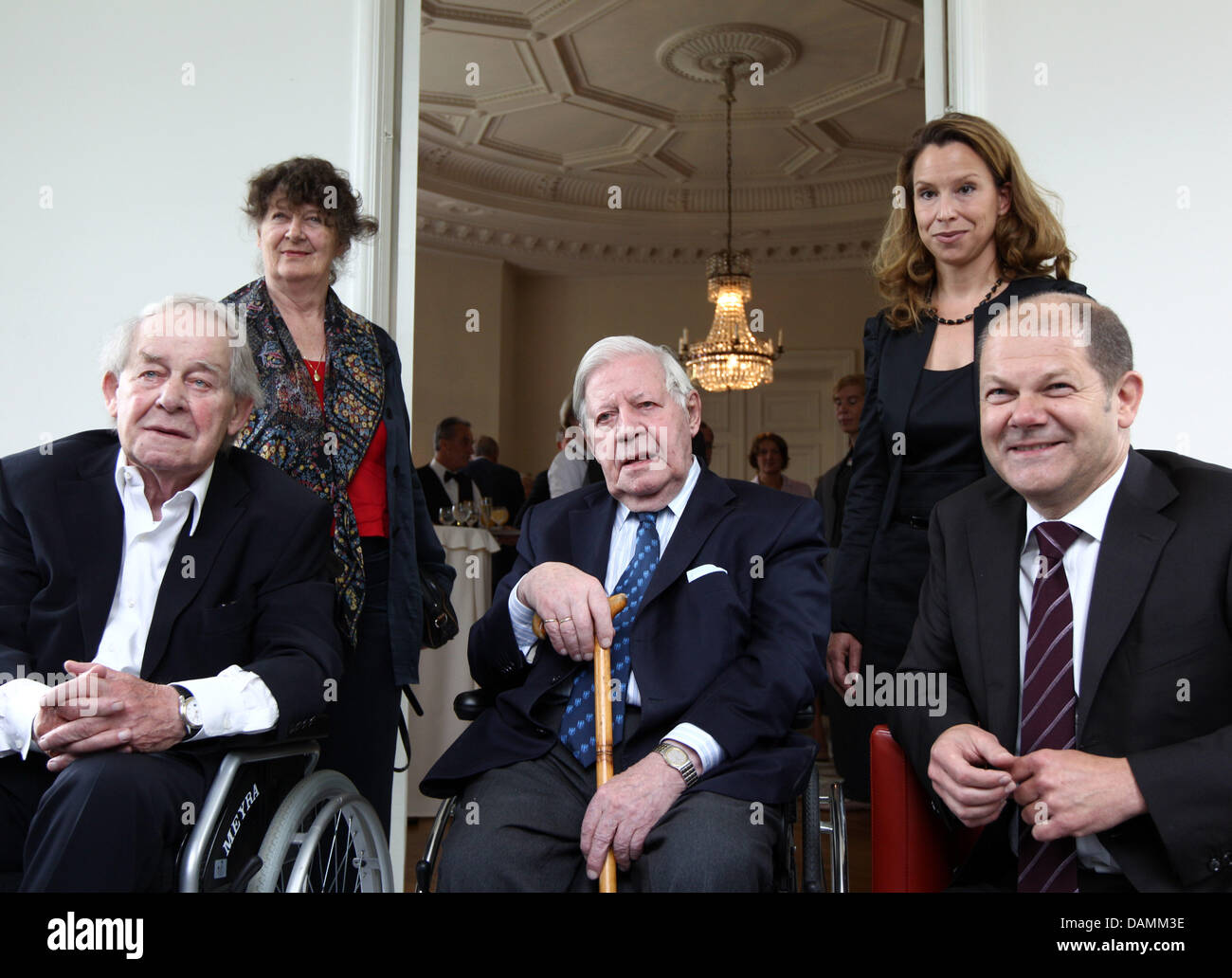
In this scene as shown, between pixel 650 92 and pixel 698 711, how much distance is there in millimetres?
6445

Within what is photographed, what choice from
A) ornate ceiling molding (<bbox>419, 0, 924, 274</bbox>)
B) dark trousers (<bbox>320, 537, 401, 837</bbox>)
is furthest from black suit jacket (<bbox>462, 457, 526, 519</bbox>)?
A: dark trousers (<bbox>320, 537, 401, 837</bbox>)

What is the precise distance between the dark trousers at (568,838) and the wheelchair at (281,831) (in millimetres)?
209

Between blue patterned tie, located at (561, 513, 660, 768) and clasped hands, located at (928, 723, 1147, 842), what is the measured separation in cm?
57

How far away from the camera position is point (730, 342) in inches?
310

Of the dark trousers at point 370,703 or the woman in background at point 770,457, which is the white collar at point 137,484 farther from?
the woman in background at point 770,457

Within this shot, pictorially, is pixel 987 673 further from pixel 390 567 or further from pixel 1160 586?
pixel 390 567

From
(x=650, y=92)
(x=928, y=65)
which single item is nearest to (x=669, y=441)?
(x=928, y=65)

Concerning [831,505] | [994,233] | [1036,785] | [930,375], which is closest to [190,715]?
[1036,785]

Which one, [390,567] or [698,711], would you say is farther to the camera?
[390,567]

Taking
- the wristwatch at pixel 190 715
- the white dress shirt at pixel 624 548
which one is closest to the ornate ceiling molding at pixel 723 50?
the white dress shirt at pixel 624 548

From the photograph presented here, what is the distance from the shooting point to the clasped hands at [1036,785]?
1.46 metres

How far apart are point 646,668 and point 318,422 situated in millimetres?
980

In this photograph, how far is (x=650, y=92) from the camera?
24.7 ft
